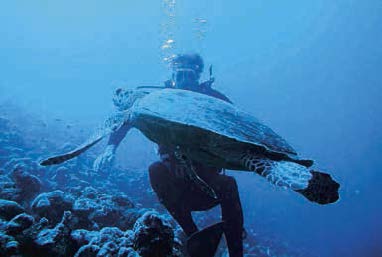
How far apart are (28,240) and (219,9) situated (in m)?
66.3

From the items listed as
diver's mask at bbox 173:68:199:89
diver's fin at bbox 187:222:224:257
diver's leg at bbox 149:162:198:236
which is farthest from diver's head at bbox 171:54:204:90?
diver's fin at bbox 187:222:224:257

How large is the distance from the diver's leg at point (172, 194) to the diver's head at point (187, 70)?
6.58 ft

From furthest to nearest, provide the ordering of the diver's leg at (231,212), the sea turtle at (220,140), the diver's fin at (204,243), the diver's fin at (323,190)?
the diver's leg at (231,212), the diver's fin at (204,243), the sea turtle at (220,140), the diver's fin at (323,190)

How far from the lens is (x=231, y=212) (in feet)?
9.95

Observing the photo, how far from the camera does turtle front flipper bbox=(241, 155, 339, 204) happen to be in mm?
1847

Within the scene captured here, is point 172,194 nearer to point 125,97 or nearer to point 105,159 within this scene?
point 105,159

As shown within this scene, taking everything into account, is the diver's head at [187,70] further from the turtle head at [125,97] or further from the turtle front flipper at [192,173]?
the turtle front flipper at [192,173]

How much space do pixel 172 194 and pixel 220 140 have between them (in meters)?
1.20

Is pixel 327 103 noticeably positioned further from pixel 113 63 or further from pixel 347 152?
pixel 113 63

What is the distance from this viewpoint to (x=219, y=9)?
61.8 m

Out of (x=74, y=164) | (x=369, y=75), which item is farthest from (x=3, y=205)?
(x=369, y=75)

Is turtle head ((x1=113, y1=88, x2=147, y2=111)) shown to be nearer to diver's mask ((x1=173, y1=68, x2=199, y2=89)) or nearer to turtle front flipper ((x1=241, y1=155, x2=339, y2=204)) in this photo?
diver's mask ((x1=173, y1=68, x2=199, y2=89))

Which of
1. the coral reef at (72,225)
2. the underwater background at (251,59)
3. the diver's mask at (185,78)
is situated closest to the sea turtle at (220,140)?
the coral reef at (72,225)

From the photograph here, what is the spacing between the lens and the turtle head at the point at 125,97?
11.9ft
